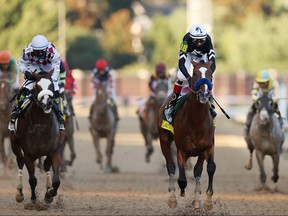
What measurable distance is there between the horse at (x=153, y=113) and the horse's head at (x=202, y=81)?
8.44 m

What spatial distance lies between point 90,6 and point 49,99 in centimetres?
7862

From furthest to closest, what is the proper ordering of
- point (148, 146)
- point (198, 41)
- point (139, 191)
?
1. point (148, 146)
2. point (139, 191)
3. point (198, 41)

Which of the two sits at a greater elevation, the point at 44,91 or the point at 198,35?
the point at 198,35

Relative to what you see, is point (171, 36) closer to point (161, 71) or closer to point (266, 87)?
point (161, 71)

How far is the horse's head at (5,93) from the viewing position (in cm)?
1844

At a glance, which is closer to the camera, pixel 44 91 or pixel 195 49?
pixel 44 91

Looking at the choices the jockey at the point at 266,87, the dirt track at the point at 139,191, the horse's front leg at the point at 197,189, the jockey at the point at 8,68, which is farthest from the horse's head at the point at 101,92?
the horse's front leg at the point at 197,189

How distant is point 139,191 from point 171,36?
66.4 metres

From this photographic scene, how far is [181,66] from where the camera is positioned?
13.0 metres

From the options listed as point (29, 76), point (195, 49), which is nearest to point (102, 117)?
point (29, 76)

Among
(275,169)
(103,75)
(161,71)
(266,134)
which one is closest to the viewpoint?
(275,169)

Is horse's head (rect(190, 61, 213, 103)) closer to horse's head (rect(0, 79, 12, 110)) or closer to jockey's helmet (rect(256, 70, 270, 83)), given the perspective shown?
jockey's helmet (rect(256, 70, 270, 83))

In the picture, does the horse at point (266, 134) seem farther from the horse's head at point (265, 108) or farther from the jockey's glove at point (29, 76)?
the jockey's glove at point (29, 76)

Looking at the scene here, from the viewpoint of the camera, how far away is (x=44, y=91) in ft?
41.0
